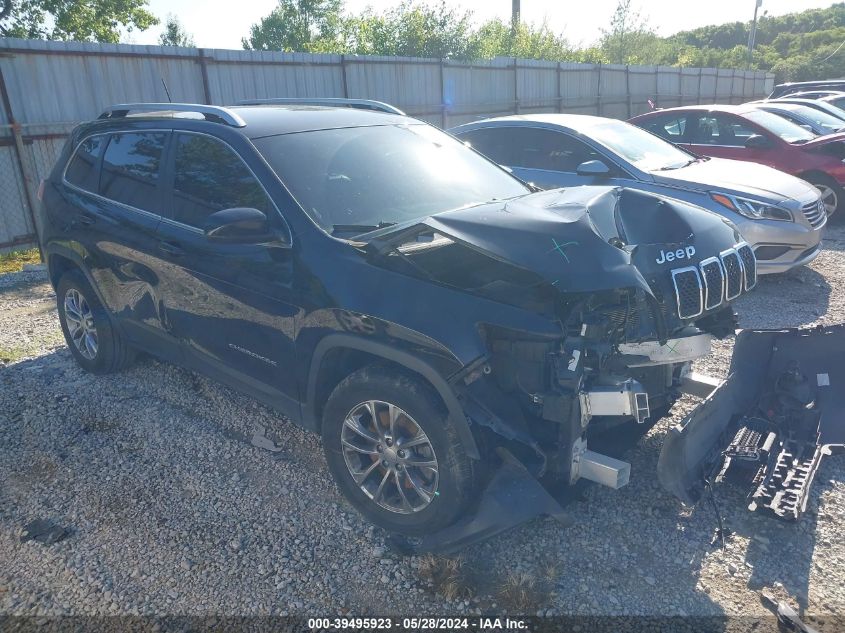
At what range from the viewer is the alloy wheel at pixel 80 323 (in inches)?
200

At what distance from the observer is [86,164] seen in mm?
4863

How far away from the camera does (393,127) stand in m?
4.34

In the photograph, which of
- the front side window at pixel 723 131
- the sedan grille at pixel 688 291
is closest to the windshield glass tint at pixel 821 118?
the front side window at pixel 723 131

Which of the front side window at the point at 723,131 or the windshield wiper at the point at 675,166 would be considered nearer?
the windshield wiper at the point at 675,166

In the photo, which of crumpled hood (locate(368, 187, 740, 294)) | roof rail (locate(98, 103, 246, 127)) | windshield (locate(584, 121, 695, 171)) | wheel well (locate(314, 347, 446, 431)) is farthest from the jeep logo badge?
windshield (locate(584, 121, 695, 171))

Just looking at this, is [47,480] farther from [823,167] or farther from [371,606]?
[823,167]

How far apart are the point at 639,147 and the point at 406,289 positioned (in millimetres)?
5469

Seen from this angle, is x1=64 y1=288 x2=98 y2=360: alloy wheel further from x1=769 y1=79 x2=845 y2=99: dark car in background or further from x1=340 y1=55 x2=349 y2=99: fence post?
x1=769 y1=79 x2=845 y2=99: dark car in background

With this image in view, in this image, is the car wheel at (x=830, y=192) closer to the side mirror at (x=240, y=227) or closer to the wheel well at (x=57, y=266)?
the side mirror at (x=240, y=227)

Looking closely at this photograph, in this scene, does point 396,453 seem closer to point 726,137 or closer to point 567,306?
point 567,306

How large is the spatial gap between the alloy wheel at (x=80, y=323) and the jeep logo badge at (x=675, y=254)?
13.2 feet

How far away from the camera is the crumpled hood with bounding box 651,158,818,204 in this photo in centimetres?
679

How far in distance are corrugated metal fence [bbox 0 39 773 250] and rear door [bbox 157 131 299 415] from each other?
5676mm

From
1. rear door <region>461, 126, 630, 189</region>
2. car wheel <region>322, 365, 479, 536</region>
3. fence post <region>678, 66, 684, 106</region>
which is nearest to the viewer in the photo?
car wheel <region>322, 365, 479, 536</region>
